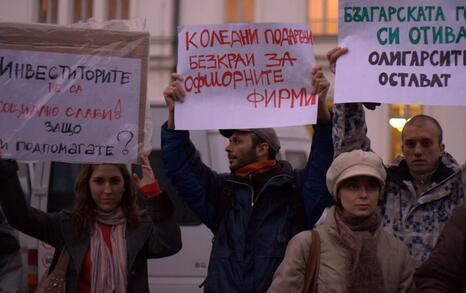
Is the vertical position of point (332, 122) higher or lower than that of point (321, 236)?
higher

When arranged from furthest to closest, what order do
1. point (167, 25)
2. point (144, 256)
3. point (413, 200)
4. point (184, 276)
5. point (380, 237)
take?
point (167, 25) < point (184, 276) < point (144, 256) < point (413, 200) < point (380, 237)

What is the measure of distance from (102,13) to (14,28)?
1574 centimetres

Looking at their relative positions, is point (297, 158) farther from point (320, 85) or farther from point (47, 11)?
point (47, 11)

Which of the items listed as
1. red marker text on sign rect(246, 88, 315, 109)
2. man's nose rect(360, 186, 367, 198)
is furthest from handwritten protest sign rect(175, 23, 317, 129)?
man's nose rect(360, 186, 367, 198)

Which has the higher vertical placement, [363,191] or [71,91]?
[71,91]

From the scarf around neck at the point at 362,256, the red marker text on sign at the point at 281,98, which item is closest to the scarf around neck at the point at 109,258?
the red marker text on sign at the point at 281,98

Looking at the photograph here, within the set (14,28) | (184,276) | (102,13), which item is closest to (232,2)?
(102,13)

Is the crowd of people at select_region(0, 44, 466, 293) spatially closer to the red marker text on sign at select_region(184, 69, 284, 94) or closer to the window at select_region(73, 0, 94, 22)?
the red marker text on sign at select_region(184, 69, 284, 94)

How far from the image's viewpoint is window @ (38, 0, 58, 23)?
67.9 ft

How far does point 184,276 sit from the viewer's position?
Result: 24.1 feet

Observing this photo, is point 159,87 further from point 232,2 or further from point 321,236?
point 321,236

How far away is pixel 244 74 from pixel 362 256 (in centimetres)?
131

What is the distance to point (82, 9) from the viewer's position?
68.3 ft

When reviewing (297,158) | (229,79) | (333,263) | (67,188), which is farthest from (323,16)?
(333,263)
